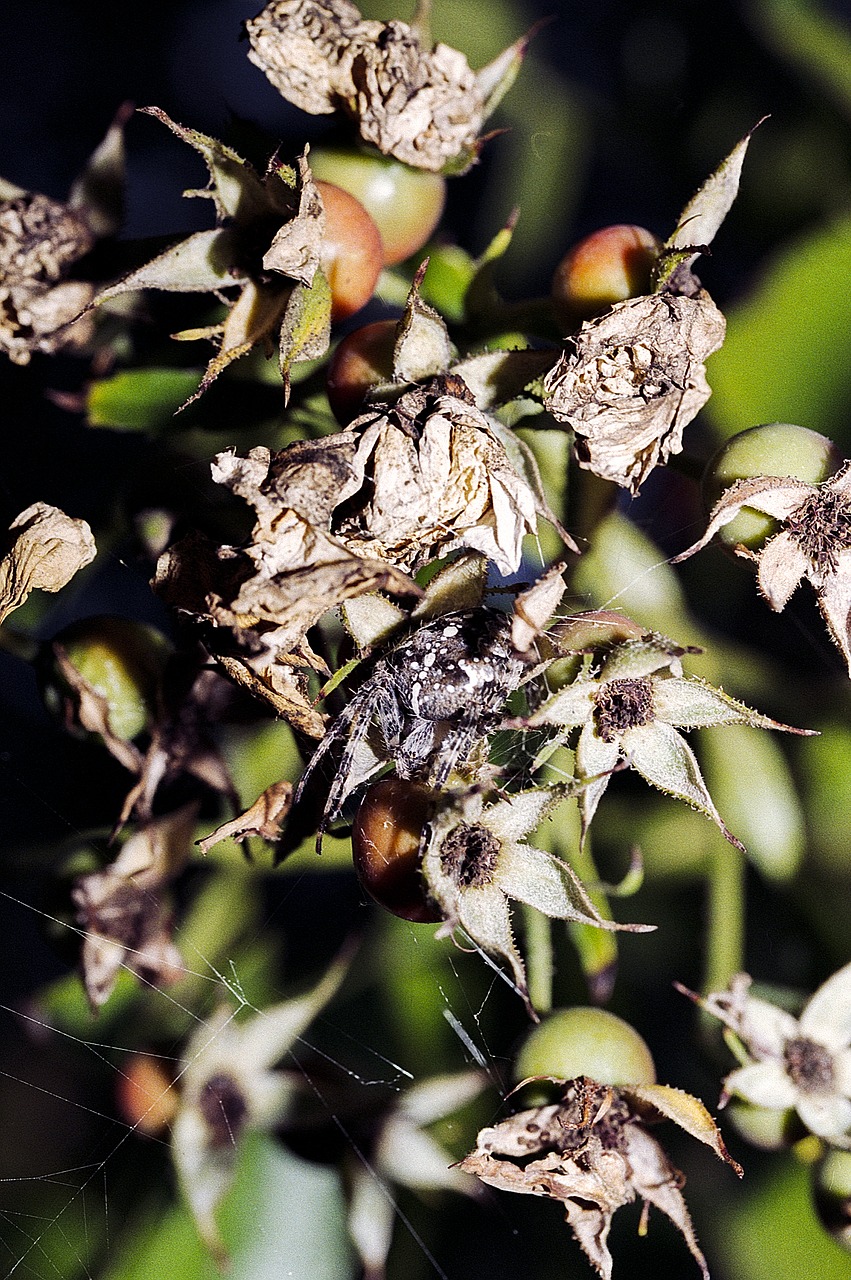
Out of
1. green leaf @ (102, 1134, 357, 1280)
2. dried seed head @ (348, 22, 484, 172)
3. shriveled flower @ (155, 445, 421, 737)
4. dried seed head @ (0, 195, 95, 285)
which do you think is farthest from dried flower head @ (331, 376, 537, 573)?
green leaf @ (102, 1134, 357, 1280)

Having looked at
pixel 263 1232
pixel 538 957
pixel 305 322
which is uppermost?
pixel 305 322

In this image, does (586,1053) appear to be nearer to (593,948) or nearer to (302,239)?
(593,948)

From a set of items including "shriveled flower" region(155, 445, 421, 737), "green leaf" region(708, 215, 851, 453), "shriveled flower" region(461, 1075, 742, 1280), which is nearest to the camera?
"shriveled flower" region(155, 445, 421, 737)

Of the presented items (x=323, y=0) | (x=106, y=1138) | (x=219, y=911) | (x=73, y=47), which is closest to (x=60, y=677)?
(x=219, y=911)

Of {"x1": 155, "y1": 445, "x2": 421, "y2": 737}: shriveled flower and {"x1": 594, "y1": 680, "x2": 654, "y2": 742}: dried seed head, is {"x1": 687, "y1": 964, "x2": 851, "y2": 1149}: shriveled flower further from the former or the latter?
{"x1": 155, "y1": 445, "x2": 421, "y2": 737}: shriveled flower

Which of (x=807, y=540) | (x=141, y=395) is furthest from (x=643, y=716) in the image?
(x=141, y=395)

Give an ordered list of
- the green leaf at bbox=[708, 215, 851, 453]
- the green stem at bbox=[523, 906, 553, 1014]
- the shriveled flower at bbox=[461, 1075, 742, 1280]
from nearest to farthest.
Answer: the shriveled flower at bbox=[461, 1075, 742, 1280]
the green stem at bbox=[523, 906, 553, 1014]
the green leaf at bbox=[708, 215, 851, 453]
